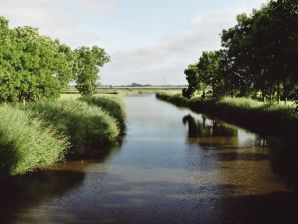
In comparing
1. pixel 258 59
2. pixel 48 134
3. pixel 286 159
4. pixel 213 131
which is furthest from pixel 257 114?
pixel 48 134

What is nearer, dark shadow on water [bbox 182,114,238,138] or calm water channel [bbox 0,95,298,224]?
calm water channel [bbox 0,95,298,224]

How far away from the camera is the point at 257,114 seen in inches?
1657

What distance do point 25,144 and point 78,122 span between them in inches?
280

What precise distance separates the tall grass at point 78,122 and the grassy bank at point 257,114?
1235 centimetres

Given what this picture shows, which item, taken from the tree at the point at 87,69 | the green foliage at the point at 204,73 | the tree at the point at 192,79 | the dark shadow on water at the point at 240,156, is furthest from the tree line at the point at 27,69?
the tree at the point at 192,79

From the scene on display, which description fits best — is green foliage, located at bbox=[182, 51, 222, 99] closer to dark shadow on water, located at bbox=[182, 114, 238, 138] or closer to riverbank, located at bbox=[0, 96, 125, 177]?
dark shadow on water, located at bbox=[182, 114, 238, 138]

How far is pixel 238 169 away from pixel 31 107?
1357 cm

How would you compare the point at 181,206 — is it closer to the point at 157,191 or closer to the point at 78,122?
the point at 157,191

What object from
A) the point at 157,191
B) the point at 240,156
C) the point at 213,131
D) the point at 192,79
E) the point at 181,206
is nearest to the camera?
the point at 181,206

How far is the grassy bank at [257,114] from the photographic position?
29.8 metres

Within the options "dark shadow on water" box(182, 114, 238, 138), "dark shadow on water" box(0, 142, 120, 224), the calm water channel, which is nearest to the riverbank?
"dark shadow on water" box(0, 142, 120, 224)

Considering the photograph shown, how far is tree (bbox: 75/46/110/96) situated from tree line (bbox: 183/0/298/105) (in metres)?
21.1

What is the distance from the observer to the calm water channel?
45.4ft

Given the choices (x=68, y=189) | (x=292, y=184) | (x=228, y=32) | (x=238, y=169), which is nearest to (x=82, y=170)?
(x=68, y=189)
